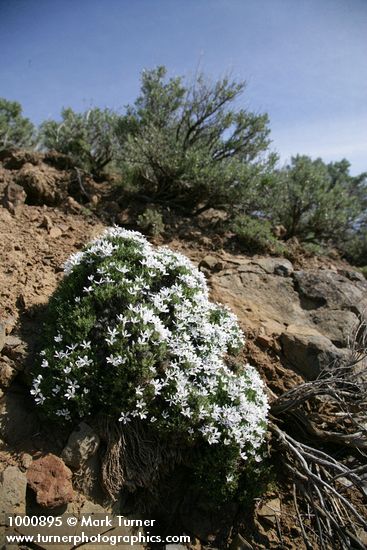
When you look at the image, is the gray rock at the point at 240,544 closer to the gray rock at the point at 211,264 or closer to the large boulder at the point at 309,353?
the large boulder at the point at 309,353

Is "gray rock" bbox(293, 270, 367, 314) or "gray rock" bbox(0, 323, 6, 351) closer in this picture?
"gray rock" bbox(0, 323, 6, 351)

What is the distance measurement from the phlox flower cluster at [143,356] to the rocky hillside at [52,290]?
1.12ft

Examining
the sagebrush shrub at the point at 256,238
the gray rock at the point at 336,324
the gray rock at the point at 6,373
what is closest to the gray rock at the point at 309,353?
the gray rock at the point at 336,324

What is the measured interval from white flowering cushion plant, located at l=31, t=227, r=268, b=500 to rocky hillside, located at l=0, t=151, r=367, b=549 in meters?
0.31

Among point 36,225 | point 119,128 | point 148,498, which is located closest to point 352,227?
point 119,128

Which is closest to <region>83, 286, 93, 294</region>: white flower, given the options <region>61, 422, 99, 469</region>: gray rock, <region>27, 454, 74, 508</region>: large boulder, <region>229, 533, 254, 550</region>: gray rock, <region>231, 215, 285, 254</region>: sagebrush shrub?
<region>61, 422, 99, 469</region>: gray rock

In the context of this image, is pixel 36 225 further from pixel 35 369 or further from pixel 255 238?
pixel 255 238

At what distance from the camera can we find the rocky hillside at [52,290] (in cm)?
324

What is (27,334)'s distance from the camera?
391cm

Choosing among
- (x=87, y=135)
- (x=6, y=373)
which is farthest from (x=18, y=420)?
(x=87, y=135)

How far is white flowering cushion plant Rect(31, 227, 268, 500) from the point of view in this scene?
3.38m

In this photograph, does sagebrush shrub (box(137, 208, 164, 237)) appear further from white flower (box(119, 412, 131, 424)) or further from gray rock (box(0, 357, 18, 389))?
white flower (box(119, 412, 131, 424))

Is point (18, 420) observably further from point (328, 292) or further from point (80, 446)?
point (328, 292)

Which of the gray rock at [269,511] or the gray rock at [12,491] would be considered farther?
the gray rock at [269,511]
